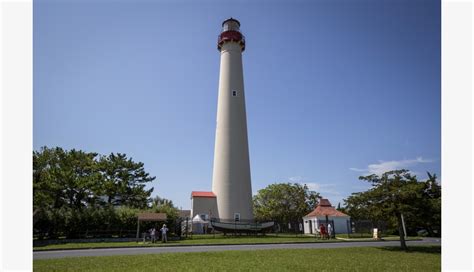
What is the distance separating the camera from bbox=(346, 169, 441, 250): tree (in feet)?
60.1

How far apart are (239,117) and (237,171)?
5.60 m

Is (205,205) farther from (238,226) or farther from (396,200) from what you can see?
(396,200)

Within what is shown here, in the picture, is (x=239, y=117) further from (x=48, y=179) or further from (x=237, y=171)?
(x=48, y=179)

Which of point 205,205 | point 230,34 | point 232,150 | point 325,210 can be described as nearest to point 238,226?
point 205,205

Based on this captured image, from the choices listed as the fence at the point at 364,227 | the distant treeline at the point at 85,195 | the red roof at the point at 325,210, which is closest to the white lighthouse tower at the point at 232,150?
the distant treeline at the point at 85,195

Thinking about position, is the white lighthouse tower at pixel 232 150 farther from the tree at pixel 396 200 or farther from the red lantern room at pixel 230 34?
the tree at pixel 396 200

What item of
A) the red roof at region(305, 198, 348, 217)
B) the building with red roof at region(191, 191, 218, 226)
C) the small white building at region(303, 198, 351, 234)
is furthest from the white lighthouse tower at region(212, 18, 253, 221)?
the red roof at region(305, 198, 348, 217)

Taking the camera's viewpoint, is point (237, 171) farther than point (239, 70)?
No

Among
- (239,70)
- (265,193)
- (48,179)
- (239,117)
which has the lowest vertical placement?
(265,193)

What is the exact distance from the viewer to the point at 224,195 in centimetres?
3145

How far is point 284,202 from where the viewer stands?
4609 centimetres

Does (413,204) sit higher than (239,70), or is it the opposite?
(239,70)
